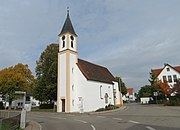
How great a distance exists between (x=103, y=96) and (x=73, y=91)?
7.83 m

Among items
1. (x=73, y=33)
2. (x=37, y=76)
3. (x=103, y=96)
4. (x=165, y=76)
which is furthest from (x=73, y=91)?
(x=165, y=76)

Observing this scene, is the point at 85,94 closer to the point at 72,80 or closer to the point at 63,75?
the point at 72,80

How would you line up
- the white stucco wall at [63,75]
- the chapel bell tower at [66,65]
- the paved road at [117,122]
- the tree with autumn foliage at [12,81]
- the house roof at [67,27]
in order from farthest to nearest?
the tree with autumn foliage at [12,81], the house roof at [67,27], the white stucco wall at [63,75], the chapel bell tower at [66,65], the paved road at [117,122]

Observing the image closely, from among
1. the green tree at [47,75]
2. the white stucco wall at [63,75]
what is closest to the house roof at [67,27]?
the white stucco wall at [63,75]

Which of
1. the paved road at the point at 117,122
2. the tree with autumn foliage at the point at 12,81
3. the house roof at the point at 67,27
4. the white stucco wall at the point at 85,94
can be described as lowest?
the paved road at the point at 117,122

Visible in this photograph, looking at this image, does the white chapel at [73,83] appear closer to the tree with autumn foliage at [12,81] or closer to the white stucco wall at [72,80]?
the white stucco wall at [72,80]

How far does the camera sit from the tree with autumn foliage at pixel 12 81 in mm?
46000

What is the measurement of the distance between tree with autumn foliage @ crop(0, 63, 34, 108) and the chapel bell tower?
687 inches

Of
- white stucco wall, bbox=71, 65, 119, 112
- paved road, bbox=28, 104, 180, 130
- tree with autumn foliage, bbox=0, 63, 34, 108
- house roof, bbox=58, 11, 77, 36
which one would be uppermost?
house roof, bbox=58, 11, 77, 36

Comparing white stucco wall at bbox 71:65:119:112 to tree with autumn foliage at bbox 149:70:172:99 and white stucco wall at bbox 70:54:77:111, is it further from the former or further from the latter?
tree with autumn foliage at bbox 149:70:172:99

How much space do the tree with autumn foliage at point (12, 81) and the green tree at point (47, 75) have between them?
598cm

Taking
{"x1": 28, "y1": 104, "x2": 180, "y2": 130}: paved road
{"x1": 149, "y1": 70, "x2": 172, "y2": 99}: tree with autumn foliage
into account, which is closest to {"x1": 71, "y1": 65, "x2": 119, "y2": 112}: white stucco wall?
{"x1": 28, "y1": 104, "x2": 180, "y2": 130}: paved road

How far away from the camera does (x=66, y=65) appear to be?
112ft

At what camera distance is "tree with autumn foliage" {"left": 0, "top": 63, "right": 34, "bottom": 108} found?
46000 millimetres
